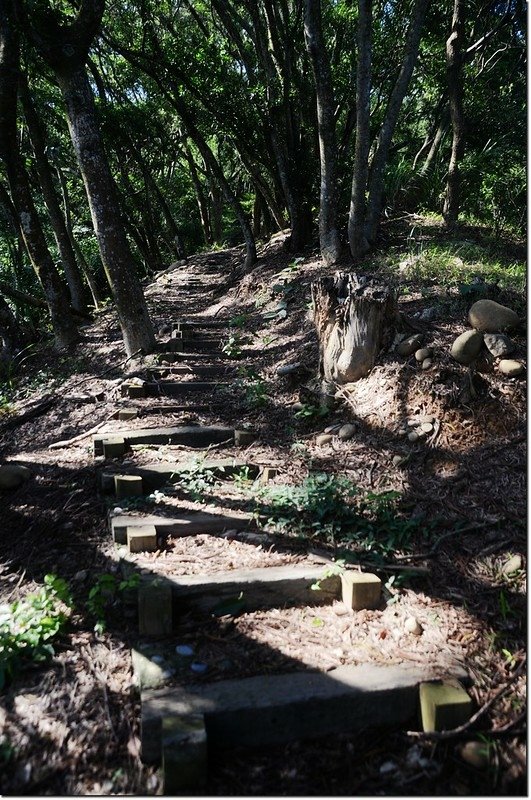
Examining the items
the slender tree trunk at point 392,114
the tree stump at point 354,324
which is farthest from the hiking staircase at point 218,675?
the slender tree trunk at point 392,114

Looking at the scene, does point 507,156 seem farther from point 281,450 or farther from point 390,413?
point 281,450

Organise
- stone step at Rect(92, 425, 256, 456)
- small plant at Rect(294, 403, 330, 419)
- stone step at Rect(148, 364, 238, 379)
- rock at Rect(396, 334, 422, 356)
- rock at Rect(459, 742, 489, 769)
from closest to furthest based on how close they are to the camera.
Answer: rock at Rect(459, 742, 489, 769) → rock at Rect(396, 334, 422, 356) → stone step at Rect(92, 425, 256, 456) → small plant at Rect(294, 403, 330, 419) → stone step at Rect(148, 364, 238, 379)

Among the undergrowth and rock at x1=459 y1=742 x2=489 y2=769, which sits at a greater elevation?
the undergrowth

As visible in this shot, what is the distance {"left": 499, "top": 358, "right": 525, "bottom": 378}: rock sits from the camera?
3.51 meters

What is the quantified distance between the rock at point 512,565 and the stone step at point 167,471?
184 cm

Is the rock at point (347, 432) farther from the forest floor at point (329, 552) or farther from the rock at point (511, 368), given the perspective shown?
the rock at point (511, 368)

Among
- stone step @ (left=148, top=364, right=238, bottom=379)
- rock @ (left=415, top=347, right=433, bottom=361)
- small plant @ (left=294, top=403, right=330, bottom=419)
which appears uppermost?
rock @ (left=415, top=347, right=433, bottom=361)

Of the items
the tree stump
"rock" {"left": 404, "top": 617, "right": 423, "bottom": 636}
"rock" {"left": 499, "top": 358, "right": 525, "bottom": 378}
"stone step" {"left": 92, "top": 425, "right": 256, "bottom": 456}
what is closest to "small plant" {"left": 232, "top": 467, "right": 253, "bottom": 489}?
"stone step" {"left": 92, "top": 425, "right": 256, "bottom": 456}

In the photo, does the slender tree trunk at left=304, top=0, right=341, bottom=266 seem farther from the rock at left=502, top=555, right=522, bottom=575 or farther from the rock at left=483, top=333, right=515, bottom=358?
the rock at left=502, top=555, right=522, bottom=575

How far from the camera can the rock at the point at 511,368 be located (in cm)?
351

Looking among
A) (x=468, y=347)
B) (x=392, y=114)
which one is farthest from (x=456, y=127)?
(x=468, y=347)

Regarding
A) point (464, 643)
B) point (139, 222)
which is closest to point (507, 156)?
point (464, 643)

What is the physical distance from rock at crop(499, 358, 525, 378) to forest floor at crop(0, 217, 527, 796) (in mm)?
72

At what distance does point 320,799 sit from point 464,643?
97 cm
